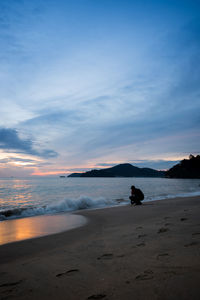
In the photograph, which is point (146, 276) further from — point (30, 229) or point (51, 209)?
point (51, 209)

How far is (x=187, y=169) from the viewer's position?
151875 mm

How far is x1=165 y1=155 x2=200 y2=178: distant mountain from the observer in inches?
5837

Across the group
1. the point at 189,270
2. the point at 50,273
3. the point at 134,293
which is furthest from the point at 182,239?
the point at 50,273

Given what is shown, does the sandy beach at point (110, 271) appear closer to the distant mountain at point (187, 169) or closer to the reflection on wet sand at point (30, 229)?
the reflection on wet sand at point (30, 229)

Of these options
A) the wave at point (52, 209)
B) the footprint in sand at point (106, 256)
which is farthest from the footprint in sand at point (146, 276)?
the wave at point (52, 209)

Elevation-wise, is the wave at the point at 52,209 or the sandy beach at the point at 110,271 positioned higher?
the sandy beach at the point at 110,271

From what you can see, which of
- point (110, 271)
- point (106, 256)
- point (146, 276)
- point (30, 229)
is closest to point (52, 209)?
point (30, 229)

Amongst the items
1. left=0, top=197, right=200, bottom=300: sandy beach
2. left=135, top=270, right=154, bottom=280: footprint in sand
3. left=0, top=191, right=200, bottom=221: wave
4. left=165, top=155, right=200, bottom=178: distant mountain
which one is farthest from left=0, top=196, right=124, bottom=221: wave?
left=165, top=155, right=200, bottom=178: distant mountain

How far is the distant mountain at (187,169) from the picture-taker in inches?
5837

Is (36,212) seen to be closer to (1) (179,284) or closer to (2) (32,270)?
(2) (32,270)

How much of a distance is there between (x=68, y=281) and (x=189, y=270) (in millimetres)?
1813

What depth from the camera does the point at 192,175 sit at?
148250 millimetres

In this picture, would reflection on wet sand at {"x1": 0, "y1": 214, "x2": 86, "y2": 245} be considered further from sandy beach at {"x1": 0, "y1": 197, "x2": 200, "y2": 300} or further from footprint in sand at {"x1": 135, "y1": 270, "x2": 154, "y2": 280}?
footprint in sand at {"x1": 135, "y1": 270, "x2": 154, "y2": 280}

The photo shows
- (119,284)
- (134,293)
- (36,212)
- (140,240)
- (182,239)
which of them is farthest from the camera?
(36,212)
